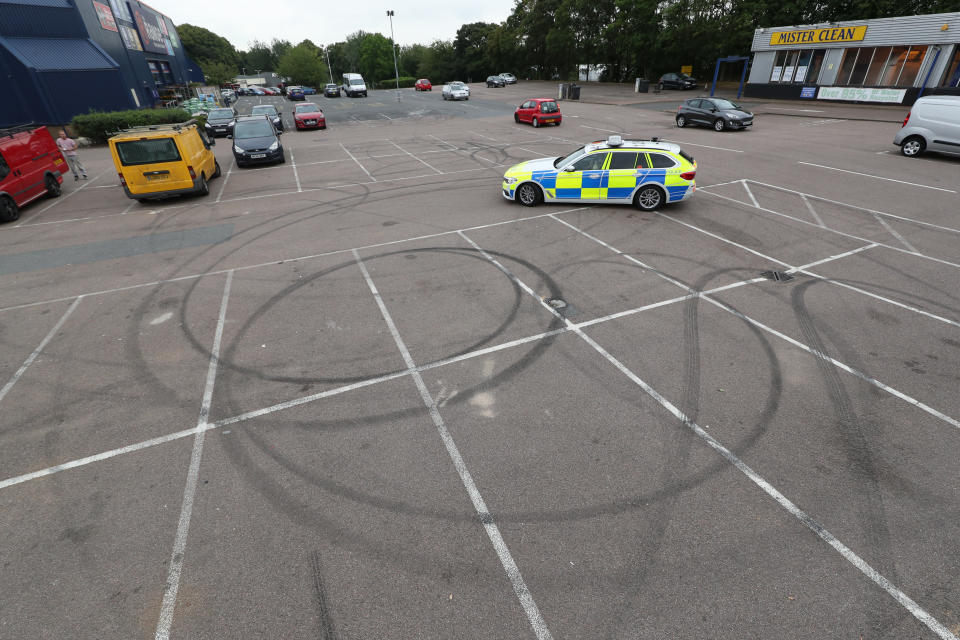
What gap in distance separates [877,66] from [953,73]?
4072 mm

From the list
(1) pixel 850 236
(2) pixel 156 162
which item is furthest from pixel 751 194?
(2) pixel 156 162

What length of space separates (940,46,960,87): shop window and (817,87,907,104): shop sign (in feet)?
5.94

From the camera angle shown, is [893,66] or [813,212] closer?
[813,212]

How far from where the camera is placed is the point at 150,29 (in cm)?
3962

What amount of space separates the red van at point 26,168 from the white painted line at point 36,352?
26.3ft

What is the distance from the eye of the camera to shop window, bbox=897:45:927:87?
27881mm

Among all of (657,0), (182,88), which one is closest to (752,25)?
(657,0)

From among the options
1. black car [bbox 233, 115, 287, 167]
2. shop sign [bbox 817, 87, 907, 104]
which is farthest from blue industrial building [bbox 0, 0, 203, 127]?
shop sign [bbox 817, 87, 907, 104]

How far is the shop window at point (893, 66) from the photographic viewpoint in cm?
2869

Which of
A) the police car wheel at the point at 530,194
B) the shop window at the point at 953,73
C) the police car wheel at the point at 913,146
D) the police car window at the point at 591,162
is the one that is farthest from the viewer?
the shop window at the point at 953,73

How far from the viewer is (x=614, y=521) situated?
12.9 feet

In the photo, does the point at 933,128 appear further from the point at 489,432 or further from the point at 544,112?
the point at 489,432

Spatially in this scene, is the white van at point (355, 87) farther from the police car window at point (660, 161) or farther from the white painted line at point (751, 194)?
the police car window at point (660, 161)

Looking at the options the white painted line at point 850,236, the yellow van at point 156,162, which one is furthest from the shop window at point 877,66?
the yellow van at point 156,162
